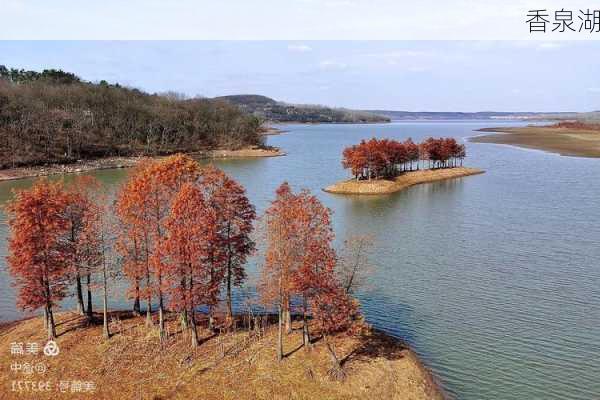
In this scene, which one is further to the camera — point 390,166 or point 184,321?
point 390,166

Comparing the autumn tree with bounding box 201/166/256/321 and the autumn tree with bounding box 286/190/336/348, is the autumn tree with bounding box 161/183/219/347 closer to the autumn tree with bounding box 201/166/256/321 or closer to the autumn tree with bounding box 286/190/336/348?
the autumn tree with bounding box 201/166/256/321

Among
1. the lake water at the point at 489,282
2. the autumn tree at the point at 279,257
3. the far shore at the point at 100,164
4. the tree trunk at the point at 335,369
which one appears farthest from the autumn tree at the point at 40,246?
the far shore at the point at 100,164

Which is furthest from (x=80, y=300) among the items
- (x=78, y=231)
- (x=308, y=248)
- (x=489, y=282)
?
(x=489, y=282)

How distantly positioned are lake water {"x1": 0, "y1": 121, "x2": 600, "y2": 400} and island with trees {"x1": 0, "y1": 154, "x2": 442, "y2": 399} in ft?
11.4

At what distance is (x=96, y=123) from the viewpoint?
371 feet

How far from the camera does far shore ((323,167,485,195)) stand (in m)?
73.9

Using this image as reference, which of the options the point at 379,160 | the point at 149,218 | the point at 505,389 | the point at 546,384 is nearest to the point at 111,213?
the point at 149,218

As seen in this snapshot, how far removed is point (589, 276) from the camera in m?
36.0

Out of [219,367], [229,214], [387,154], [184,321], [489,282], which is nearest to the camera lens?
[219,367]

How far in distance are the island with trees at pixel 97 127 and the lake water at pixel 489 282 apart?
2976 cm

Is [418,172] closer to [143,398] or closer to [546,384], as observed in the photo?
[546,384]

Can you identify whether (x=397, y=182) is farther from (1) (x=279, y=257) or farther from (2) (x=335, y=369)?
(2) (x=335, y=369)

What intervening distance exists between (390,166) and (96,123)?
69945 mm

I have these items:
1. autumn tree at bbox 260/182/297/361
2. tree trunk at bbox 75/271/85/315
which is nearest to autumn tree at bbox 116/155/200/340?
tree trunk at bbox 75/271/85/315
